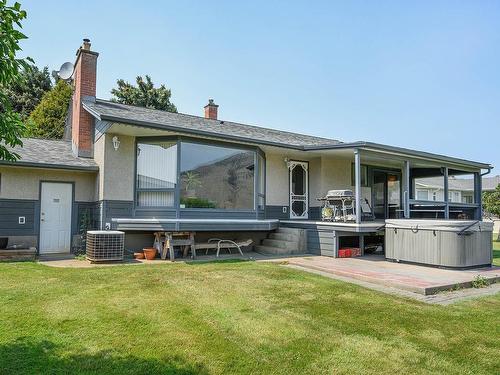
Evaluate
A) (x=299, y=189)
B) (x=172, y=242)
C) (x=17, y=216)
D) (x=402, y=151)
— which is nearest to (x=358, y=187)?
(x=402, y=151)

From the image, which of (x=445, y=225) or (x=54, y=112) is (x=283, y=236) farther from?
(x=54, y=112)

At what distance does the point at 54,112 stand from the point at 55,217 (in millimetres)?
14609

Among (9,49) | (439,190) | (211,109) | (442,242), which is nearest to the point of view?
(9,49)

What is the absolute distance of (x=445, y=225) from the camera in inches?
322

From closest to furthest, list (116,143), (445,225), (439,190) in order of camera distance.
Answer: (445,225) → (116,143) → (439,190)

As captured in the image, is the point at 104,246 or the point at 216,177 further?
the point at 216,177

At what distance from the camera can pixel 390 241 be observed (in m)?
9.47

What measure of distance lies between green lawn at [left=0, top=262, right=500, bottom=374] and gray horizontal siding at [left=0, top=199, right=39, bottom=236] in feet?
13.5

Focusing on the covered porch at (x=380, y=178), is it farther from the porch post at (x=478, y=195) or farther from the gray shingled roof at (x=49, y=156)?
the gray shingled roof at (x=49, y=156)

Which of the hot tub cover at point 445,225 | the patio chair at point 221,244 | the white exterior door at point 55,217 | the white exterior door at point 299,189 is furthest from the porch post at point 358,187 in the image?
the white exterior door at point 55,217

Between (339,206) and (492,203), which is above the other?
(492,203)

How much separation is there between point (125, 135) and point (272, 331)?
25.3 feet

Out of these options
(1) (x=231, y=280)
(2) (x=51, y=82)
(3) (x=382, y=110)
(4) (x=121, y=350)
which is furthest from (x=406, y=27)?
(2) (x=51, y=82)

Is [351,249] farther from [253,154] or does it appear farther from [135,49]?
[135,49]
